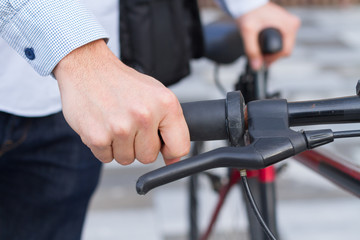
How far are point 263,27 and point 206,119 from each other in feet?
2.31

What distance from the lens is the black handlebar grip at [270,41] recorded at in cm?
135

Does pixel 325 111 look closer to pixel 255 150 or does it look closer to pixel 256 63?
pixel 255 150

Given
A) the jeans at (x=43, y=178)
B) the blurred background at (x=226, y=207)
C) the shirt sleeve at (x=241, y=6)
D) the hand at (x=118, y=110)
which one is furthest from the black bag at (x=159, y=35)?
the hand at (x=118, y=110)

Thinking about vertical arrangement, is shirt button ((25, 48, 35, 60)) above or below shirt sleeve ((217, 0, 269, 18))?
above

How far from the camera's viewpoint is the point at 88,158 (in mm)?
1381

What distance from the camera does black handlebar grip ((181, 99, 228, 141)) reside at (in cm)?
78

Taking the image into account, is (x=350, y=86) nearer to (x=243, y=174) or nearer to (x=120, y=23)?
(x=120, y=23)

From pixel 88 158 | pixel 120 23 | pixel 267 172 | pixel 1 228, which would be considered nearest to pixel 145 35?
pixel 120 23

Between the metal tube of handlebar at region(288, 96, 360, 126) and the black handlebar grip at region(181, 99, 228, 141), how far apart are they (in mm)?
93

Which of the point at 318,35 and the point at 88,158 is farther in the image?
the point at 318,35

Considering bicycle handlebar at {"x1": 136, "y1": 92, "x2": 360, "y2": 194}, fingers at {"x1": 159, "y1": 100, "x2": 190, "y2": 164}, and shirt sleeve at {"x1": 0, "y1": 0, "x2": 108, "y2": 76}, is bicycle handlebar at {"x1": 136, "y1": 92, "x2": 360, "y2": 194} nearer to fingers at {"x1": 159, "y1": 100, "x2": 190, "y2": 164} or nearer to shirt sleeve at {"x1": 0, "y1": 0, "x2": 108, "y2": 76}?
fingers at {"x1": 159, "y1": 100, "x2": 190, "y2": 164}

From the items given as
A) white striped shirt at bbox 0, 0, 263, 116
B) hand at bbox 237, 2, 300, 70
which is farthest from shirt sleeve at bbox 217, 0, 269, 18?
white striped shirt at bbox 0, 0, 263, 116

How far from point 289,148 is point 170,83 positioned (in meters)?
0.73

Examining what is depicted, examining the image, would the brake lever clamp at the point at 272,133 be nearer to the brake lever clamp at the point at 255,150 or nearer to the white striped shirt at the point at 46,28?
the brake lever clamp at the point at 255,150
